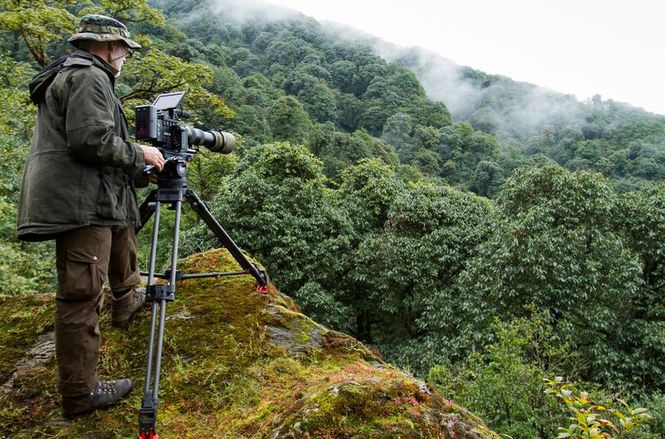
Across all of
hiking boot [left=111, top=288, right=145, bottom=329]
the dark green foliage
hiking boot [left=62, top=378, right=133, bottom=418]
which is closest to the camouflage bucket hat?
hiking boot [left=111, top=288, right=145, bottom=329]

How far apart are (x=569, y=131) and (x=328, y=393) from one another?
3634 inches

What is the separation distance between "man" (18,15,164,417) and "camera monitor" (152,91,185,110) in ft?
0.99

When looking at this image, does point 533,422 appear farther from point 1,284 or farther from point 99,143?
point 1,284

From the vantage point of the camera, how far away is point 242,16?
11931cm

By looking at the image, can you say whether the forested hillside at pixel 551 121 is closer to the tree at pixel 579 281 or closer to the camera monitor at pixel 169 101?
the tree at pixel 579 281

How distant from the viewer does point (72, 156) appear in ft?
6.42

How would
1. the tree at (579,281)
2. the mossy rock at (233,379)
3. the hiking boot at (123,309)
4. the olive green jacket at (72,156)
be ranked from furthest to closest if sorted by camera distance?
the tree at (579,281) → the hiking boot at (123,309) → the olive green jacket at (72,156) → the mossy rock at (233,379)

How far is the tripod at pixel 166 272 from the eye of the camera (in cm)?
167

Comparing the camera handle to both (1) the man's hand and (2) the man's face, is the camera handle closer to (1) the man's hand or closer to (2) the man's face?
(1) the man's hand

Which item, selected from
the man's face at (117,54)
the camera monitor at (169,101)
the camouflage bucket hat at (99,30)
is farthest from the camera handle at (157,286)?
the camouflage bucket hat at (99,30)

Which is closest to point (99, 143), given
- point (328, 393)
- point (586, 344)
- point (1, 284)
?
point (328, 393)

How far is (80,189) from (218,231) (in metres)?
0.85

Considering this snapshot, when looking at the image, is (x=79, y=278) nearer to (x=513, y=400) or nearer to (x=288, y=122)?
Answer: (x=513, y=400)

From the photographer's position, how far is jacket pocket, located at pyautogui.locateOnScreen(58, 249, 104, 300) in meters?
1.99
